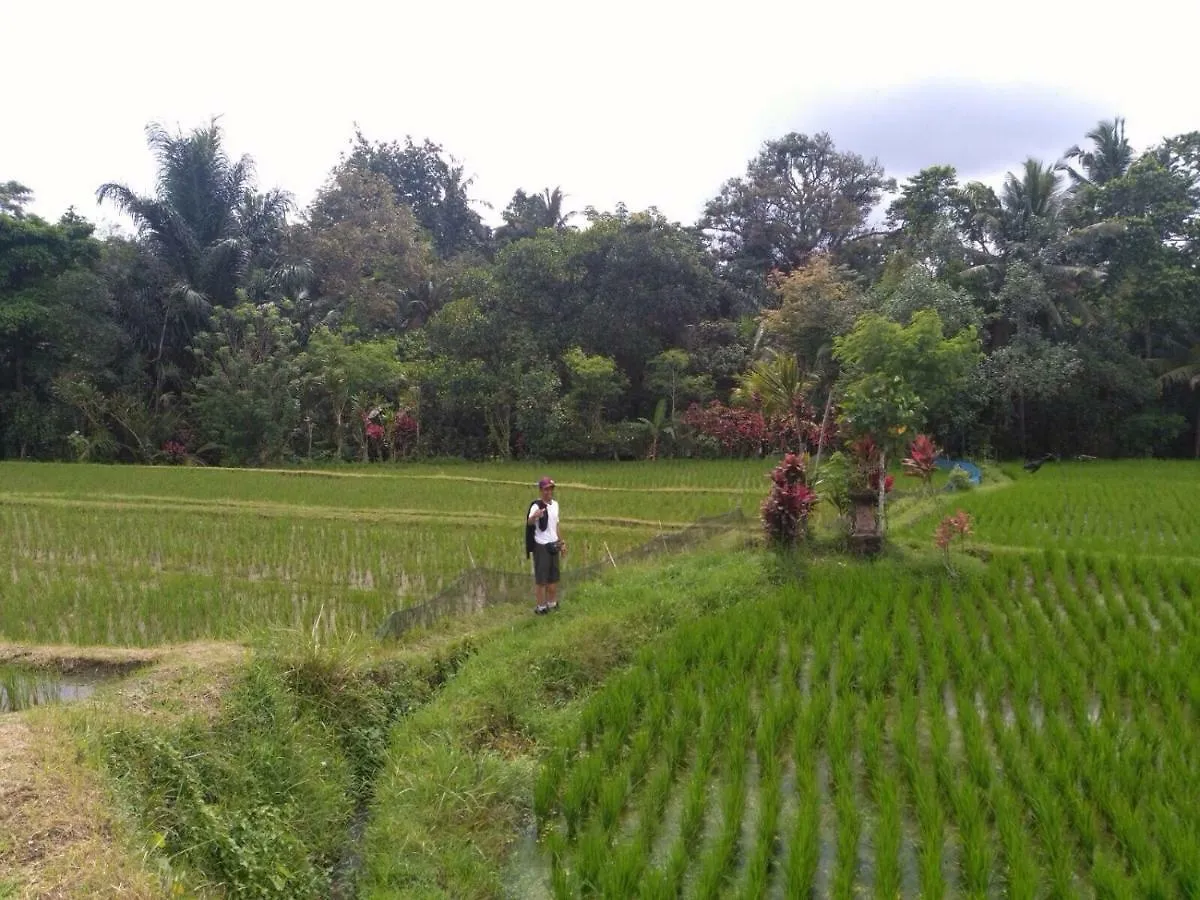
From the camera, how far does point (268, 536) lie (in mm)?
10516

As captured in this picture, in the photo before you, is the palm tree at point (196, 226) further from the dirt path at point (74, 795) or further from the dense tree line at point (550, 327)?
the dirt path at point (74, 795)

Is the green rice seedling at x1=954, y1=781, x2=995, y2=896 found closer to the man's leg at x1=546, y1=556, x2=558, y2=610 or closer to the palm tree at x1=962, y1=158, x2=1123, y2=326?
the man's leg at x1=546, y1=556, x2=558, y2=610

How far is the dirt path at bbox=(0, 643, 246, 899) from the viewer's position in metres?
3.12

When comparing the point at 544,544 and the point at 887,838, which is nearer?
the point at 887,838

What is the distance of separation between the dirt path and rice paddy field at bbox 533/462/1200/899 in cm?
175

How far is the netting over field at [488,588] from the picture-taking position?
20.6ft

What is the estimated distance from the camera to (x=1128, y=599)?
23.5ft

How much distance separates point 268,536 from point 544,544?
521 cm

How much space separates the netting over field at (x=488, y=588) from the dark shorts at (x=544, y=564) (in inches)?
13.9

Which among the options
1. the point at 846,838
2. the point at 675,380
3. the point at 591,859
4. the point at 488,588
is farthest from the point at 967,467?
the point at 591,859

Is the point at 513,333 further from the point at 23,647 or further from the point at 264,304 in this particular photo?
the point at 23,647

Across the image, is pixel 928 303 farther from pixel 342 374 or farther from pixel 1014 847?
pixel 1014 847

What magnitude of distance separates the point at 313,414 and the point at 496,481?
8067mm

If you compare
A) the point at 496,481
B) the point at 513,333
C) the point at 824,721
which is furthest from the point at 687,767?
the point at 513,333
